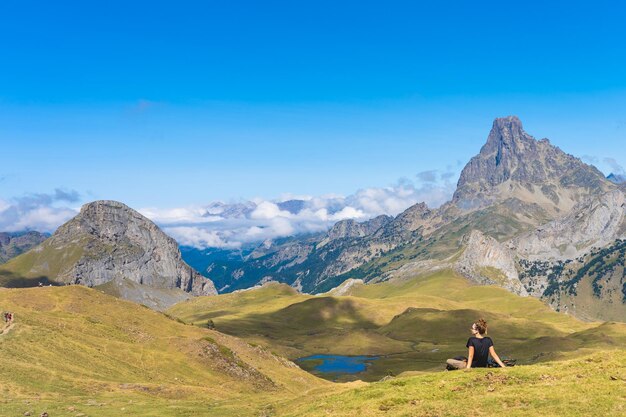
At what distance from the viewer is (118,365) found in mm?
95000

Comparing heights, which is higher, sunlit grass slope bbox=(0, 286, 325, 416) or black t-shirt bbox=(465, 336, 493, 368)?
black t-shirt bbox=(465, 336, 493, 368)

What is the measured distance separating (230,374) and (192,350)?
10.3 meters

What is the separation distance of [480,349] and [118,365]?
7282 cm

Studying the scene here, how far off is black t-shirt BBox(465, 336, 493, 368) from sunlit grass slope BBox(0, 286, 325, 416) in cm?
2970

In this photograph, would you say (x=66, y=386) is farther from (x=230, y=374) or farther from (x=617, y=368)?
(x=617, y=368)

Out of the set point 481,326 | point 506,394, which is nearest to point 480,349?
point 481,326

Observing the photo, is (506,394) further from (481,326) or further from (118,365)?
(118,365)

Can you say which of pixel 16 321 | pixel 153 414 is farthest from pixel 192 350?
pixel 153 414

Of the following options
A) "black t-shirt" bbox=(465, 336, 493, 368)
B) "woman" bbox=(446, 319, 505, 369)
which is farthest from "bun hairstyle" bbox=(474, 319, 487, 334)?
"black t-shirt" bbox=(465, 336, 493, 368)

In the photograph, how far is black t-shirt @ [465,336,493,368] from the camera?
41.6m

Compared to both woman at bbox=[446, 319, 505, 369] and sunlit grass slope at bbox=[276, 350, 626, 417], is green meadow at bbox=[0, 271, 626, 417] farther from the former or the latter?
woman at bbox=[446, 319, 505, 369]

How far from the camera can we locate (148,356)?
4168 inches

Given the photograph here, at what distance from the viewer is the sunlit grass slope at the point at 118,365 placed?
221 feet

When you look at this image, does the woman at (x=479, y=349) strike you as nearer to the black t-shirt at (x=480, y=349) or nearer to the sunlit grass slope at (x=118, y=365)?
the black t-shirt at (x=480, y=349)
